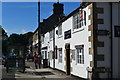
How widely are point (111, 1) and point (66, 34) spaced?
22.7ft

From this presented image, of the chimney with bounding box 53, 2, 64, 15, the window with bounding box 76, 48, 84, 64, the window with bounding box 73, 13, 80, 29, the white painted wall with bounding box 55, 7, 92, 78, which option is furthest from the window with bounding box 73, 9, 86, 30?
the chimney with bounding box 53, 2, 64, 15

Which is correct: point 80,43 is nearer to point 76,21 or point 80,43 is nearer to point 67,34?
point 76,21

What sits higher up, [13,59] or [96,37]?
[96,37]

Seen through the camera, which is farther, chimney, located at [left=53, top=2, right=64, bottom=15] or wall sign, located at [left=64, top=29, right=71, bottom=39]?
chimney, located at [left=53, top=2, right=64, bottom=15]

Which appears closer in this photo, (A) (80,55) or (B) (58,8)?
(A) (80,55)

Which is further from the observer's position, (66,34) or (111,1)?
(66,34)

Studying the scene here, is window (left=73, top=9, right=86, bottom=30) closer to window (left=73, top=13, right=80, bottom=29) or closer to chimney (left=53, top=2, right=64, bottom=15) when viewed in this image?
window (left=73, top=13, right=80, bottom=29)

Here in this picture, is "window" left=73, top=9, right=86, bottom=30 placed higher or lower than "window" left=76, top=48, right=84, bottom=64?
higher

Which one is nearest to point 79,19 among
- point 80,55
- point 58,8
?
point 80,55

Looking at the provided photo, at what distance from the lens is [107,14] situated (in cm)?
1292

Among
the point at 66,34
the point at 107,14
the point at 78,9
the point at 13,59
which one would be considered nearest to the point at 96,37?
the point at 107,14

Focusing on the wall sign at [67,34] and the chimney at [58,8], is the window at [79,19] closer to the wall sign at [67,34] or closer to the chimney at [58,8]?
the wall sign at [67,34]

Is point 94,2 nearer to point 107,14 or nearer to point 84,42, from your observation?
point 107,14

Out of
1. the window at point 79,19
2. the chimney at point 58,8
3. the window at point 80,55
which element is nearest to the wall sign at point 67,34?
the window at point 79,19
